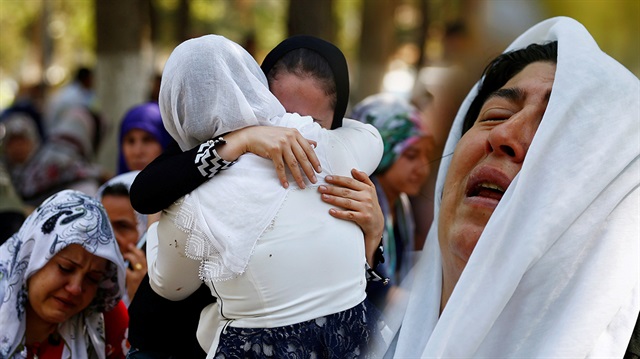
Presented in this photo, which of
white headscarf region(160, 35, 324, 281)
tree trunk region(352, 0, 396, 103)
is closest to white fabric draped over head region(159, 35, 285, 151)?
white headscarf region(160, 35, 324, 281)

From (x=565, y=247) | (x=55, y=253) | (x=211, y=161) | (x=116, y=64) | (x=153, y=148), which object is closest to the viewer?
(x=565, y=247)

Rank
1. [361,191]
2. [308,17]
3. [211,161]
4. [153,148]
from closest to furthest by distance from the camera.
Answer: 1. [211,161]
2. [361,191]
3. [153,148]
4. [308,17]

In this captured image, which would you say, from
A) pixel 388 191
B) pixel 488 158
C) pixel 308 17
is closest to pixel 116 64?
pixel 308 17

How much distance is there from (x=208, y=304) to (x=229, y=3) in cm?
2936

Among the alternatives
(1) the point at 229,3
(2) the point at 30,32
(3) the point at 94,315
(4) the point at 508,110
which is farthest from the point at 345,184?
(2) the point at 30,32

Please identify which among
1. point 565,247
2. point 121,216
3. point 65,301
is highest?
point 565,247

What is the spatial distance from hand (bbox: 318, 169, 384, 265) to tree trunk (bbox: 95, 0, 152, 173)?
22.8ft

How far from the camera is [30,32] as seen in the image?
32.9m

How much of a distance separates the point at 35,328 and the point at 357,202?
1.49m

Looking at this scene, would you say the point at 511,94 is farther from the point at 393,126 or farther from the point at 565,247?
the point at 393,126

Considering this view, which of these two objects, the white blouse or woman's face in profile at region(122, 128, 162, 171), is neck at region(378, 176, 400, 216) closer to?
woman's face in profile at region(122, 128, 162, 171)

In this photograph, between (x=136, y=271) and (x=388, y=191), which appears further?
(x=388, y=191)

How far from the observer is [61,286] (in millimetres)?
2977

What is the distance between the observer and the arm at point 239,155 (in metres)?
2.02
